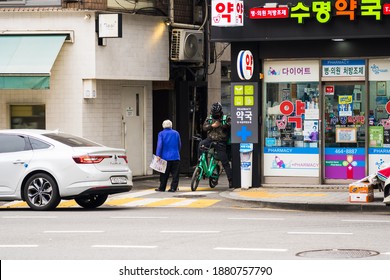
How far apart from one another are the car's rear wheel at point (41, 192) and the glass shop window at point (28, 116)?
7555 millimetres

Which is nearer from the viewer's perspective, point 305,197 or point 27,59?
point 305,197

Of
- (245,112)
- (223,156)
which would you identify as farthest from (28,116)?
(245,112)

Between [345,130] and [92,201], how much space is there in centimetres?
607

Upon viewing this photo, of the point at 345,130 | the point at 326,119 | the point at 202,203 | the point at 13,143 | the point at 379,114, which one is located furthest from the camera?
the point at 326,119

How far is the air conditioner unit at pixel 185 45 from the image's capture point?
2830cm

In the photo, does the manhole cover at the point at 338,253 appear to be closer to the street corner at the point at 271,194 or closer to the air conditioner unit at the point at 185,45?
the street corner at the point at 271,194

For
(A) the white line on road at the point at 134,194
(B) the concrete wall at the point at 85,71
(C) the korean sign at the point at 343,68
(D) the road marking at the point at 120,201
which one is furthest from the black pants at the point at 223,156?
(B) the concrete wall at the point at 85,71

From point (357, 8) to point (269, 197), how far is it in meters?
4.49

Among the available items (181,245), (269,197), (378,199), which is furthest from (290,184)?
(181,245)

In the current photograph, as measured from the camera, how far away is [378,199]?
1997 cm

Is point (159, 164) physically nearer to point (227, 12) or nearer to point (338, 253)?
point (227, 12)

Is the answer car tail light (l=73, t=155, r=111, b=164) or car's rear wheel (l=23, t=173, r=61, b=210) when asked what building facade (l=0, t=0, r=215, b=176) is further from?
car tail light (l=73, t=155, r=111, b=164)

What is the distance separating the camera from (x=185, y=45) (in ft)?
92.9

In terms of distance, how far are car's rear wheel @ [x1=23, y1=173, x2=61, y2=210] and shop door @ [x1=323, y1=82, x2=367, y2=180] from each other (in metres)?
6.82
